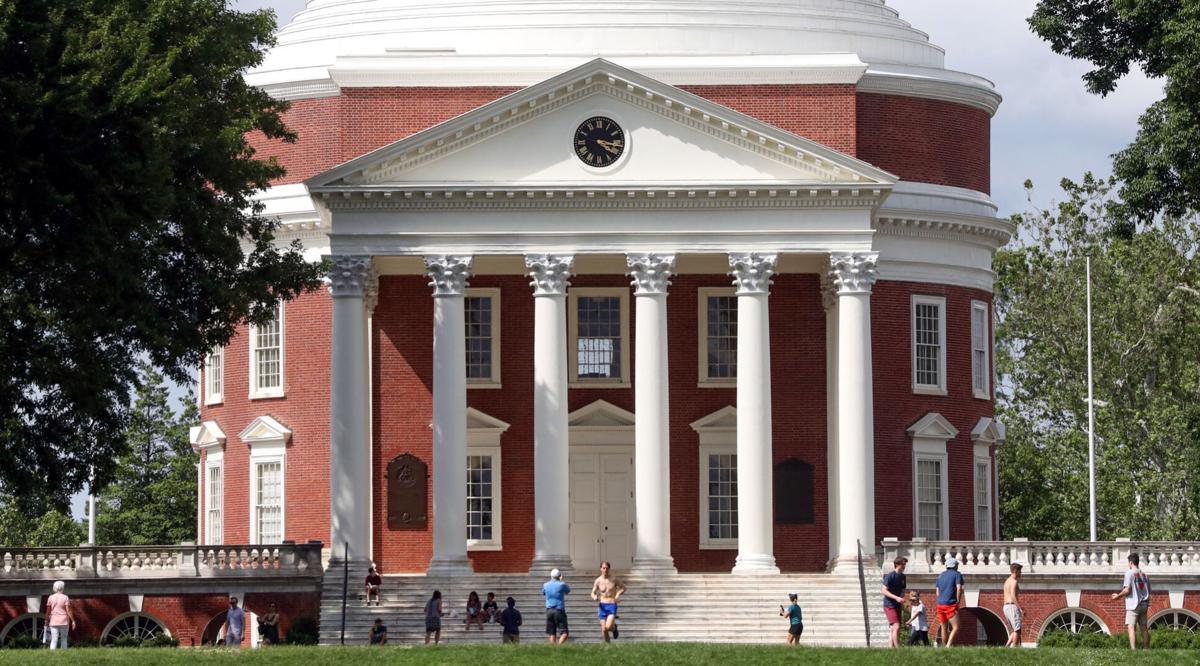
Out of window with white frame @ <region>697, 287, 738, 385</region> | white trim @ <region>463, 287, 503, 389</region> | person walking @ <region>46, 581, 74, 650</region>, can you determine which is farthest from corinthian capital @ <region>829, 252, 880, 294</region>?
person walking @ <region>46, 581, 74, 650</region>

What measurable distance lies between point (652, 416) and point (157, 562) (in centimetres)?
1213

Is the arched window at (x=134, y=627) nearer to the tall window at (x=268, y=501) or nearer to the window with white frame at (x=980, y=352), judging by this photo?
the tall window at (x=268, y=501)

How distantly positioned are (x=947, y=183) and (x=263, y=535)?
21.1 metres

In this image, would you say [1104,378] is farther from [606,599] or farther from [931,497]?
[606,599]

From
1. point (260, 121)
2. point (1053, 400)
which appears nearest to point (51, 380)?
point (260, 121)

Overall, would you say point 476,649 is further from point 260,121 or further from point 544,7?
point 544,7

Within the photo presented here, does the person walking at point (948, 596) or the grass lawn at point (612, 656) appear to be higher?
the person walking at point (948, 596)

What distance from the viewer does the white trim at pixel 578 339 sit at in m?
67.4

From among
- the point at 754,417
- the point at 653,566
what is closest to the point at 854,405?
the point at 754,417

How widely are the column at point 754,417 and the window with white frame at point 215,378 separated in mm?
16494

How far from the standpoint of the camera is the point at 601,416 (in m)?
67.6

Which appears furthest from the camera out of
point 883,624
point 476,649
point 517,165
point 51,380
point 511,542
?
point 511,542

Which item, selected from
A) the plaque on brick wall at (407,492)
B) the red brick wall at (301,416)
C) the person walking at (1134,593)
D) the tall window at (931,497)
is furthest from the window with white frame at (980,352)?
the person walking at (1134,593)

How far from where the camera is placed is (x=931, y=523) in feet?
228
